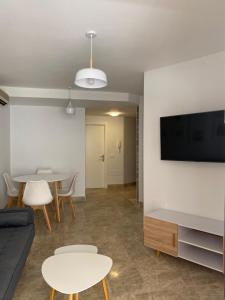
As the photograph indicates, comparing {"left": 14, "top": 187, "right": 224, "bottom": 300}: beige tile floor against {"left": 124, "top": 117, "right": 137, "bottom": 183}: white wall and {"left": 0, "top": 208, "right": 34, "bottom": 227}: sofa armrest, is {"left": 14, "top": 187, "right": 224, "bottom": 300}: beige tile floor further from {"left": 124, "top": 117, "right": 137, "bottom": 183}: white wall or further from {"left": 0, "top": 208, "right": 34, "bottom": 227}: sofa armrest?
{"left": 124, "top": 117, "right": 137, "bottom": 183}: white wall

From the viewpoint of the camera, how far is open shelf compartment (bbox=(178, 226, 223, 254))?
7.85ft

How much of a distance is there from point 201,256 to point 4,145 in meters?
4.10

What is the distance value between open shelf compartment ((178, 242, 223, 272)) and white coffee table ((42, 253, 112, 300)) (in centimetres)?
109

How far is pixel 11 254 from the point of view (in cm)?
188

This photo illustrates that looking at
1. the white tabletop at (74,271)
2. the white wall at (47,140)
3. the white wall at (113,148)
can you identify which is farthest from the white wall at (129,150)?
the white tabletop at (74,271)

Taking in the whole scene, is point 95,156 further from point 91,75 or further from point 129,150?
point 91,75

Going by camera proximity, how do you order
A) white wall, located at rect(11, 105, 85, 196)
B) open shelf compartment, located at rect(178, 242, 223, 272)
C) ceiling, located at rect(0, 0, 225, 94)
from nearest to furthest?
ceiling, located at rect(0, 0, 225, 94) → open shelf compartment, located at rect(178, 242, 223, 272) → white wall, located at rect(11, 105, 85, 196)

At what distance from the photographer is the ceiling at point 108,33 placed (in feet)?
5.91

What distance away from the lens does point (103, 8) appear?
Result: 5.93ft

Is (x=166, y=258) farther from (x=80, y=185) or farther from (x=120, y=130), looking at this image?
(x=120, y=130)

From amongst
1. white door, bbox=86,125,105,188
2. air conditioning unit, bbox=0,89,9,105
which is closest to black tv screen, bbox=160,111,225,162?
air conditioning unit, bbox=0,89,9,105

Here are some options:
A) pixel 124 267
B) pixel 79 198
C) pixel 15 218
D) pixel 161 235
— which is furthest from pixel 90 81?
A: pixel 79 198

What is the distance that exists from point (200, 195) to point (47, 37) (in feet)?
8.34

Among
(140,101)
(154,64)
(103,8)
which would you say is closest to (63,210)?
(140,101)
